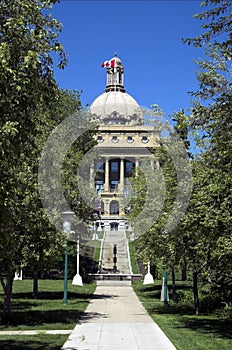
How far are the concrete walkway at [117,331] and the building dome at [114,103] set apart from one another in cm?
6312

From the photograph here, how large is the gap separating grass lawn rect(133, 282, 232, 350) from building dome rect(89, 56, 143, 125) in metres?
61.9

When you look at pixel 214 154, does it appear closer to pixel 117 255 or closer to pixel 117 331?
pixel 117 331

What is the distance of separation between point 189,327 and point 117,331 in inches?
97.5

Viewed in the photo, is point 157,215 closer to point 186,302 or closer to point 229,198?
point 186,302

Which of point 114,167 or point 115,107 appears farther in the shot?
point 115,107

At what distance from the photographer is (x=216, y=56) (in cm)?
1138

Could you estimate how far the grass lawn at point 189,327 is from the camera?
1125 cm

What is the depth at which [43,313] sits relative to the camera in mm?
17016

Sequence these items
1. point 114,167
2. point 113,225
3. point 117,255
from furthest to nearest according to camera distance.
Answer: point 114,167 < point 113,225 < point 117,255

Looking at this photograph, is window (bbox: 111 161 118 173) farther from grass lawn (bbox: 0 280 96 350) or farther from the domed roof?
grass lawn (bbox: 0 280 96 350)

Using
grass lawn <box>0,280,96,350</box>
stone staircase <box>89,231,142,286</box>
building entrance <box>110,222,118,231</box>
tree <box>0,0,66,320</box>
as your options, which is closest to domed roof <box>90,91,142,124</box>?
building entrance <box>110,222,118,231</box>

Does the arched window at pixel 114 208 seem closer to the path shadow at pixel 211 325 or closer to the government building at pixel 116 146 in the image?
the government building at pixel 116 146

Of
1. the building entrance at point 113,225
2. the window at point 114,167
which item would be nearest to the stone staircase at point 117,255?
the building entrance at point 113,225

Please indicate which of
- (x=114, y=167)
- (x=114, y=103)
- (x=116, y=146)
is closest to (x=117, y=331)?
(x=116, y=146)
